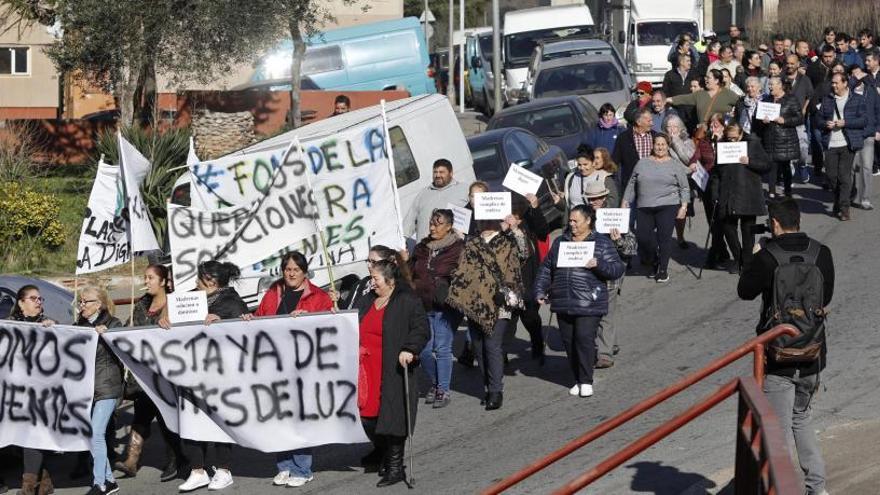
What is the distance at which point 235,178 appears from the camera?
14.5 m

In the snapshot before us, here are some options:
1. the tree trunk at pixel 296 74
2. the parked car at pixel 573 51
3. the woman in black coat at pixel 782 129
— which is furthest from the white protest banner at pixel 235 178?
the tree trunk at pixel 296 74

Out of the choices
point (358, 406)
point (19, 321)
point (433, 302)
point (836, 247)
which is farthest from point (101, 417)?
point (836, 247)

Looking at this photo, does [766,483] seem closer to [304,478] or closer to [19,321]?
[304,478]

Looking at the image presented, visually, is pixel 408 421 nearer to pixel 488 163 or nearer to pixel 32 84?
pixel 488 163

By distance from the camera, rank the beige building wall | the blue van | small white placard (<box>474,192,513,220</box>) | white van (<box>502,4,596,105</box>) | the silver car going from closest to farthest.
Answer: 1. small white placard (<box>474,192,513,220</box>)
2. the silver car
3. white van (<box>502,4,596,105</box>)
4. the blue van
5. the beige building wall

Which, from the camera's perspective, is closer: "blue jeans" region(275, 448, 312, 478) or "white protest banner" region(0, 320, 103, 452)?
"blue jeans" region(275, 448, 312, 478)

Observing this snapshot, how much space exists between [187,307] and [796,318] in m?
4.38

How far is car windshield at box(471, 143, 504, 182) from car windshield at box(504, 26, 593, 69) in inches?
699

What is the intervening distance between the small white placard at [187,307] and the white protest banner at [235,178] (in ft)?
12.2

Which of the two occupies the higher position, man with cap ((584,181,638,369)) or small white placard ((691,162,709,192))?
small white placard ((691,162,709,192))

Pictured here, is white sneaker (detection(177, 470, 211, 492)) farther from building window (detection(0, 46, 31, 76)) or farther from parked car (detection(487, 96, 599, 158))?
building window (detection(0, 46, 31, 76))

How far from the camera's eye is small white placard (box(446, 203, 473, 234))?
12781mm

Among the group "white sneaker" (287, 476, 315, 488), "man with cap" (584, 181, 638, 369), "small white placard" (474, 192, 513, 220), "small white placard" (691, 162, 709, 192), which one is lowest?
"white sneaker" (287, 476, 315, 488)

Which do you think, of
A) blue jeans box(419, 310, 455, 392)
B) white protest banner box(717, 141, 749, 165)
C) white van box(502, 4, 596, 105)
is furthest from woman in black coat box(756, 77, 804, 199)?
white van box(502, 4, 596, 105)
